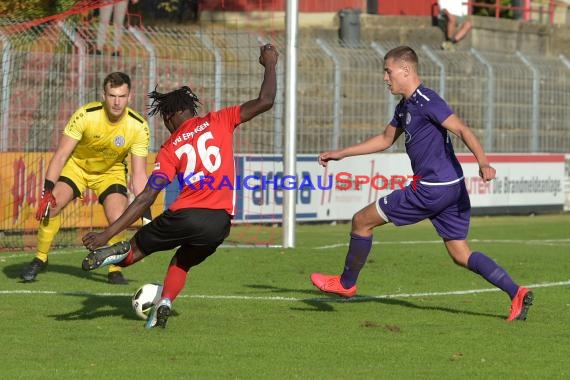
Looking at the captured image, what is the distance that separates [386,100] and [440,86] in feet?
4.18

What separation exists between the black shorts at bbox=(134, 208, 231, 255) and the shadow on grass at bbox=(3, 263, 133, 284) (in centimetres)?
366

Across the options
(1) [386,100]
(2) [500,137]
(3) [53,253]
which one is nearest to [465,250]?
(3) [53,253]

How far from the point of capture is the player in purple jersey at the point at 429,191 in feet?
32.9

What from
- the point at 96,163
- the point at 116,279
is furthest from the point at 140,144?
the point at 116,279

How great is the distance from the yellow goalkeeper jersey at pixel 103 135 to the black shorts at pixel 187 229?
3421 mm

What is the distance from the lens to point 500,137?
24469 mm

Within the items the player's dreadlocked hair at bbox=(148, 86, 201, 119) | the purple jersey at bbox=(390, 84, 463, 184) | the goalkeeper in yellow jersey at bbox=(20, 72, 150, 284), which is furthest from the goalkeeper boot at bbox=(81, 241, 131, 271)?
the goalkeeper in yellow jersey at bbox=(20, 72, 150, 284)

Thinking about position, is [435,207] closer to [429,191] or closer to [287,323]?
[429,191]

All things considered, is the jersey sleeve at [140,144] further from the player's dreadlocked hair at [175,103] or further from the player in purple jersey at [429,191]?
the player's dreadlocked hair at [175,103]

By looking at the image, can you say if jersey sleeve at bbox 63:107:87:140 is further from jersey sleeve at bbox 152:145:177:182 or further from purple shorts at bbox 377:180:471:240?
jersey sleeve at bbox 152:145:177:182

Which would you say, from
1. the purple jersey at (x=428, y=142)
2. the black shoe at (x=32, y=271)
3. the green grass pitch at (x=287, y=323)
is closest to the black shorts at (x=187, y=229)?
the green grass pitch at (x=287, y=323)

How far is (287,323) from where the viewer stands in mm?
→ 9820

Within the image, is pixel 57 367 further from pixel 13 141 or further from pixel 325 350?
pixel 13 141

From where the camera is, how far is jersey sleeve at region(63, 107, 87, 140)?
41.0 ft
